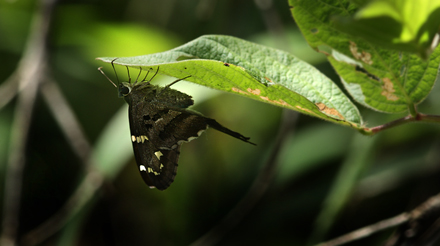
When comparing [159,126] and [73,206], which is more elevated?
[159,126]

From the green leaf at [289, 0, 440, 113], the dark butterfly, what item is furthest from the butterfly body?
the green leaf at [289, 0, 440, 113]

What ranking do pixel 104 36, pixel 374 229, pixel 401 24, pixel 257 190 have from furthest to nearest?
pixel 104 36 < pixel 257 190 < pixel 374 229 < pixel 401 24

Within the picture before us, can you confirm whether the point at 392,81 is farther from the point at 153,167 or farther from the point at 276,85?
the point at 153,167

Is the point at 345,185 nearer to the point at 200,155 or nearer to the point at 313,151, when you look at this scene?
the point at 313,151

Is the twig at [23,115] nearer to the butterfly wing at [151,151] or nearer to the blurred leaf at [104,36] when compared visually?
the blurred leaf at [104,36]

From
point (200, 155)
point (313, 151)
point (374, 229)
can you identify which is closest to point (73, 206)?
point (200, 155)

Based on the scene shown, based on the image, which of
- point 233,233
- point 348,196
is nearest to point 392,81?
point 348,196
